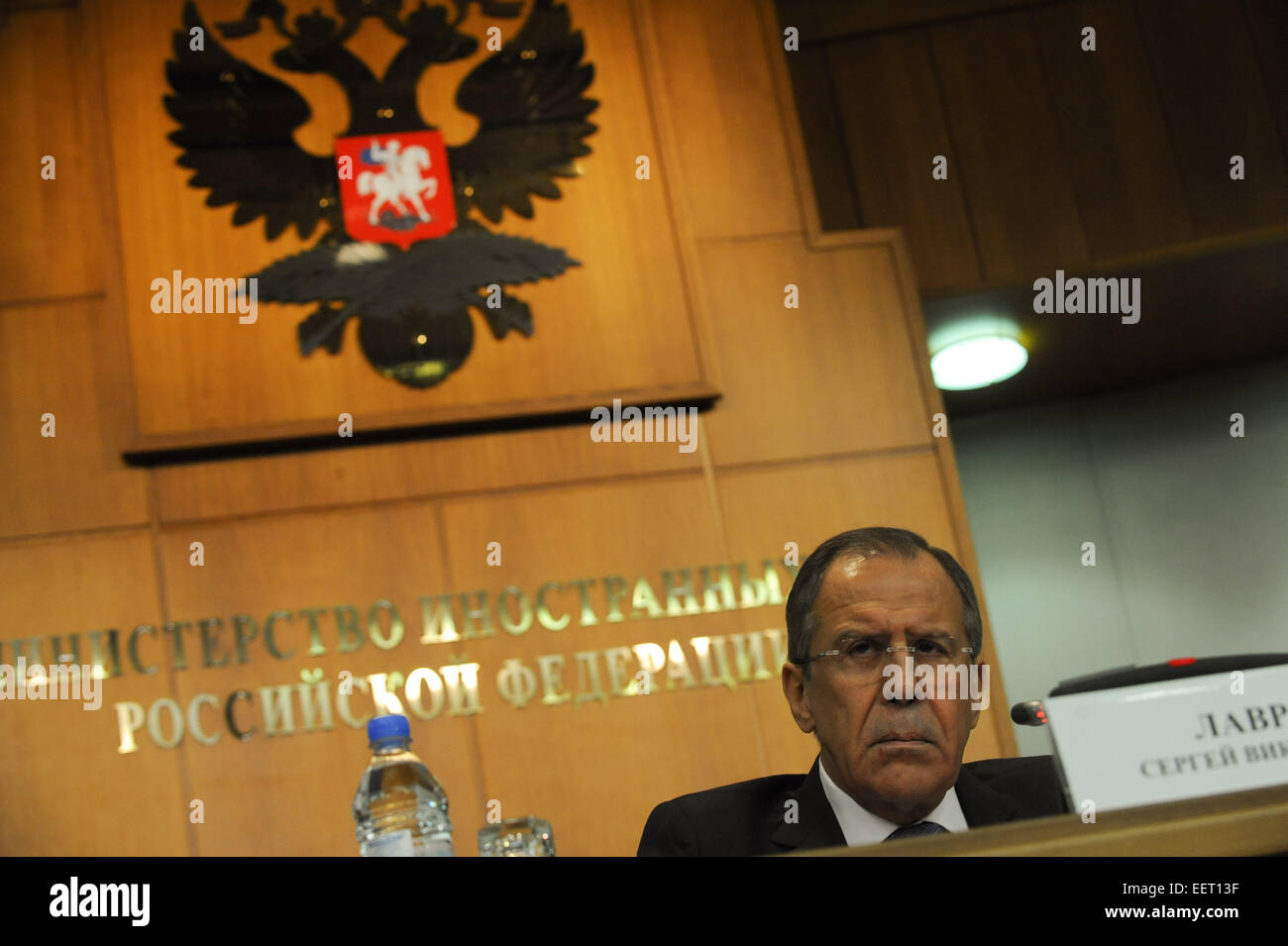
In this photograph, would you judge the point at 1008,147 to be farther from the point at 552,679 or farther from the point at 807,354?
the point at 552,679

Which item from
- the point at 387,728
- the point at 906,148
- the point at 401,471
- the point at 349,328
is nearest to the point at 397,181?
the point at 349,328

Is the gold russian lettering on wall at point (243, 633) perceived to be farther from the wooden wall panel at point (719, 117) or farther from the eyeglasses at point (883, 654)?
the eyeglasses at point (883, 654)

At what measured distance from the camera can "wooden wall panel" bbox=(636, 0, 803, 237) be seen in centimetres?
488

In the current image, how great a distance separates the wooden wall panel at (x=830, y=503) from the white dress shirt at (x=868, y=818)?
223cm

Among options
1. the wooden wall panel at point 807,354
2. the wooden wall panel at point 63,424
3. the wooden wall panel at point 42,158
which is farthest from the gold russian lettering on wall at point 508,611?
the wooden wall panel at point 42,158

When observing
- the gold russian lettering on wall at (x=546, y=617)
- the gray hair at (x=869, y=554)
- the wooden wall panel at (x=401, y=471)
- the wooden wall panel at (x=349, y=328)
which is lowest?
the gray hair at (x=869, y=554)

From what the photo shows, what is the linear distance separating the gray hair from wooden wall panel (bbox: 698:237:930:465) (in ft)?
7.45

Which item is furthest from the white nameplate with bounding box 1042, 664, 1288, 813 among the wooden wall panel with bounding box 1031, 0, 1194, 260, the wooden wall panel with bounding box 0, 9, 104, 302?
the wooden wall panel with bounding box 1031, 0, 1194, 260

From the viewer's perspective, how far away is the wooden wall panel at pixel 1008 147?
5730mm

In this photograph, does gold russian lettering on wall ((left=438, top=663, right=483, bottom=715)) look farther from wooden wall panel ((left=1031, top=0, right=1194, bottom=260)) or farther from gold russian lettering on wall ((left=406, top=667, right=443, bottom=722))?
wooden wall panel ((left=1031, top=0, right=1194, bottom=260))

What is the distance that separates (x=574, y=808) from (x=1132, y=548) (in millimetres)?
3814
